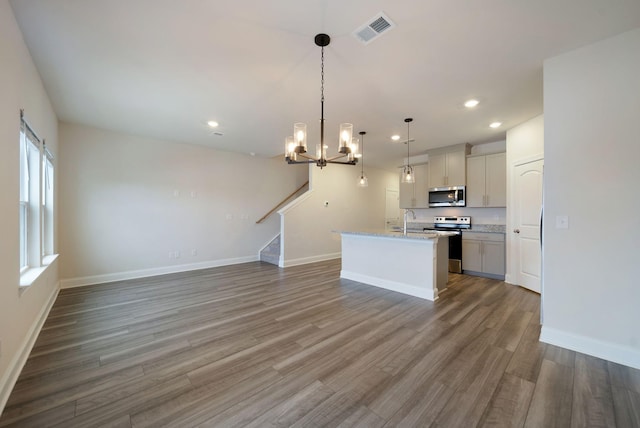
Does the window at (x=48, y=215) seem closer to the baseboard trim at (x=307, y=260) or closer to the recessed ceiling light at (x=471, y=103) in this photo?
the baseboard trim at (x=307, y=260)

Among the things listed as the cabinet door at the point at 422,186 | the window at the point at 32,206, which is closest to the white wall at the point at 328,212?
the cabinet door at the point at 422,186

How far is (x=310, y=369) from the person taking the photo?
203 cm

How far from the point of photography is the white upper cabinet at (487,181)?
481cm

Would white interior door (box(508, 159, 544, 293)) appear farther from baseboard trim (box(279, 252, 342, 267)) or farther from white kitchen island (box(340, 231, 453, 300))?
baseboard trim (box(279, 252, 342, 267))

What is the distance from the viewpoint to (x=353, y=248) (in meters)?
4.70

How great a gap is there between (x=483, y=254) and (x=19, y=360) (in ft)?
20.5

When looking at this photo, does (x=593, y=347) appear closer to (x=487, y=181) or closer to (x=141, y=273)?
(x=487, y=181)

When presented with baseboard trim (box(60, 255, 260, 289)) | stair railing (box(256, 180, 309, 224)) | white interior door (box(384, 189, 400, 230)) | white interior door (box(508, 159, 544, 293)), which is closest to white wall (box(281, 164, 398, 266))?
white interior door (box(384, 189, 400, 230))

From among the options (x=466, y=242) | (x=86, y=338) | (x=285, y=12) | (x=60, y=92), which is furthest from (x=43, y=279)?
(x=466, y=242)

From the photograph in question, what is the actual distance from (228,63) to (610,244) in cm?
383

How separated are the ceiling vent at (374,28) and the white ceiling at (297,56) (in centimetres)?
5

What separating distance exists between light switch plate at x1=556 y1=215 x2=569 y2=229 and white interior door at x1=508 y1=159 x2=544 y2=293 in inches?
67.9

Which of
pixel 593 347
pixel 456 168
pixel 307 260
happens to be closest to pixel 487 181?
pixel 456 168

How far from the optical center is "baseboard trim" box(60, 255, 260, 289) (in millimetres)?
4293
